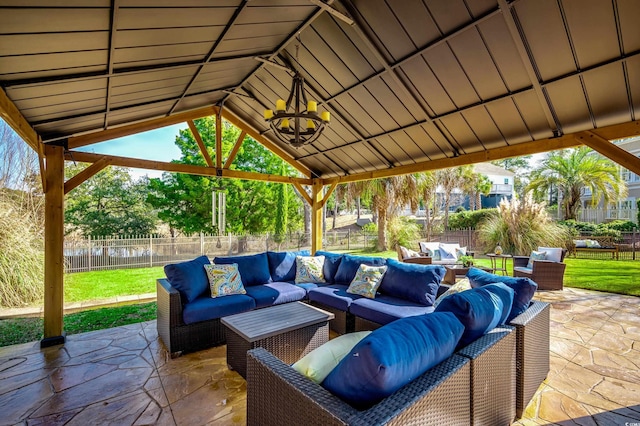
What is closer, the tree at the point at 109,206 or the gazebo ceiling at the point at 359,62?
the gazebo ceiling at the point at 359,62

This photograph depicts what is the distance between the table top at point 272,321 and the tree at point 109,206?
11.2 meters

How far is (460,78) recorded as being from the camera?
3812 mm

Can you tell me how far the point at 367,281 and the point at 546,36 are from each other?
3.25 meters

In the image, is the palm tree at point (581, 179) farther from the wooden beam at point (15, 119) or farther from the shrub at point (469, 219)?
the wooden beam at point (15, 119)

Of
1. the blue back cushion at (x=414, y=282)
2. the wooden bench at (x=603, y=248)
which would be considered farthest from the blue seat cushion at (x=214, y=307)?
the wooden bench at (x=603, y=248)

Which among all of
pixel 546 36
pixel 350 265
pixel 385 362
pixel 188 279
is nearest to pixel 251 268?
pixel 188 279

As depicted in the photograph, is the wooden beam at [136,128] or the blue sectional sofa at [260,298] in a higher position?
the wooden beam at [136,128]

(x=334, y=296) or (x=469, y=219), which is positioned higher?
(x=469, y=219)

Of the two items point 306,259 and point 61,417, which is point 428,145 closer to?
point 306,259

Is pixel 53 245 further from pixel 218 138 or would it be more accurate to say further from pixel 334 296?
pixel 334 296

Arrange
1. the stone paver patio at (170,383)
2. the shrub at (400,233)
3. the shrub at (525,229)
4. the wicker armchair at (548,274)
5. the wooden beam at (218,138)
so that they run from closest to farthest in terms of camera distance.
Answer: the stone paver patio at (170,383)
the wicker armchair at (548,274)
the wooden beam at (218,138)
the shrub at (525,229)
the shrub at (400,233)

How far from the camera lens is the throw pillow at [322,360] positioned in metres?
1.58

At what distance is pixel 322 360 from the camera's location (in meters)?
1.63

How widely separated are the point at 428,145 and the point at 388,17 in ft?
7.96
